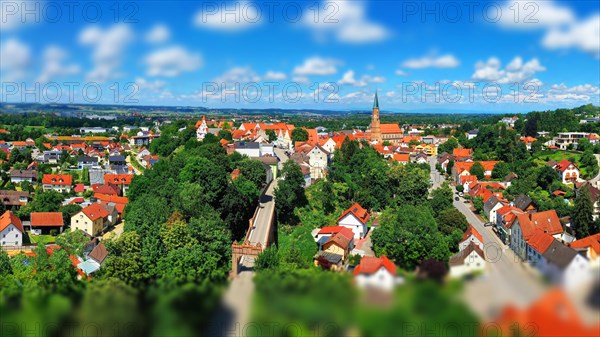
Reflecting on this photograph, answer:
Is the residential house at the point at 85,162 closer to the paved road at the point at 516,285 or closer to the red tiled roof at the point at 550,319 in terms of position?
the paved road at the point at 516,285

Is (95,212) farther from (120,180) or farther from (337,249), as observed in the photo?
(337,249)

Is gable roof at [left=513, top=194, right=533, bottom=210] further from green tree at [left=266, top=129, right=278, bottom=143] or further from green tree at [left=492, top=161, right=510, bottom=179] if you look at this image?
green tree at [left=266, top=129, right=278, bottom=143]

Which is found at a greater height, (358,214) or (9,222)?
(358,214)

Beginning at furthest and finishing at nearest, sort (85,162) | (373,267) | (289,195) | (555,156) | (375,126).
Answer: (375,126) < (85,162) < (555,156) < (289,195) < (373,267)

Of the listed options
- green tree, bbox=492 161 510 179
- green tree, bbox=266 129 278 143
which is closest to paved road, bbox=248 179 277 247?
green tree, bbox=492 161 510 179

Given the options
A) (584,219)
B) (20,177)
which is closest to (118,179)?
(20,177)

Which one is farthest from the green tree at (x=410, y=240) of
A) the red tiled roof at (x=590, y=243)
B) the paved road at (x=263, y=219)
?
the red tiled roof at (x=590, y=243)
